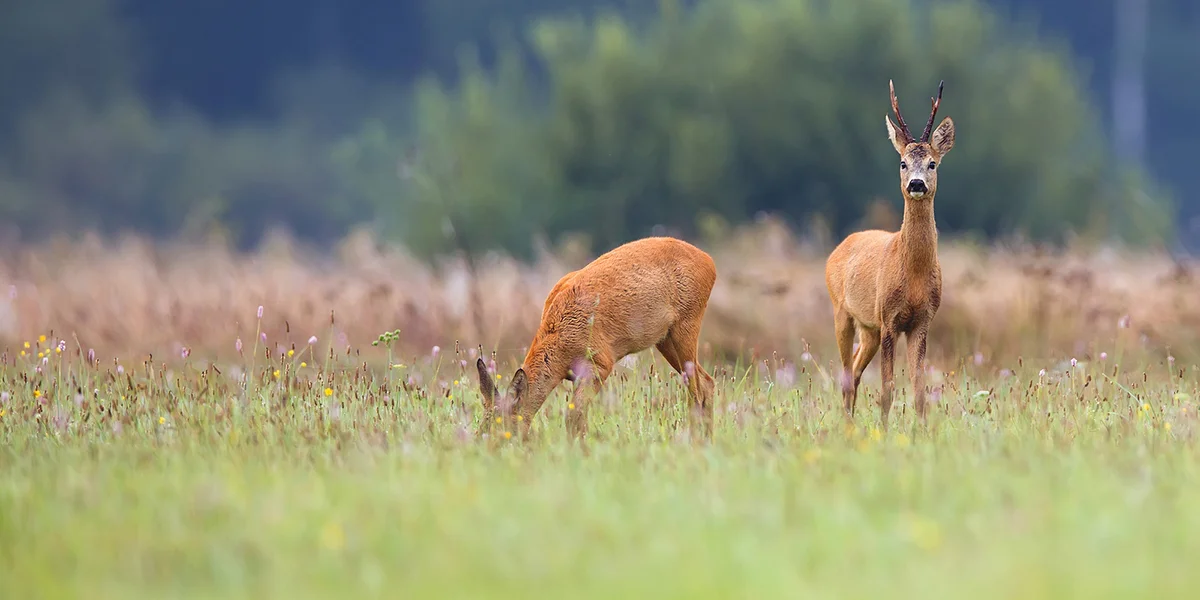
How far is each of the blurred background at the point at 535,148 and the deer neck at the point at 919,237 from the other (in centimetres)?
444

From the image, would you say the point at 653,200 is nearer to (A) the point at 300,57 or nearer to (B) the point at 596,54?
(B) the point at 596,54

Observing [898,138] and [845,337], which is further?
[845,337]

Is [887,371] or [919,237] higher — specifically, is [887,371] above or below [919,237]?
below

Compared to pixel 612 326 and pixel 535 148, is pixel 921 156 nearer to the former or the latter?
pixel 612 326

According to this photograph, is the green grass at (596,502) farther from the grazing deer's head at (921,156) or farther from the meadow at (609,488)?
the grazing deer's head at (921,156)

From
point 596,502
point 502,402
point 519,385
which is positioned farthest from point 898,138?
point 596,502

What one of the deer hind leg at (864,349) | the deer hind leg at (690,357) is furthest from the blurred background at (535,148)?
the deer hind leg at (690,357)

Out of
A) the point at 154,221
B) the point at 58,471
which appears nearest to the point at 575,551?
the point at 58,471

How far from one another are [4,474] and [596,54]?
1208 inches

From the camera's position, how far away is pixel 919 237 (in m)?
8.88

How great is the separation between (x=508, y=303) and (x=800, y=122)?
67.8 ft

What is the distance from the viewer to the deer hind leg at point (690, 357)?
9023 mm

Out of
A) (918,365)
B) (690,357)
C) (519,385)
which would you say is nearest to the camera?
(519,385)

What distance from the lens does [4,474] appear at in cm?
699
